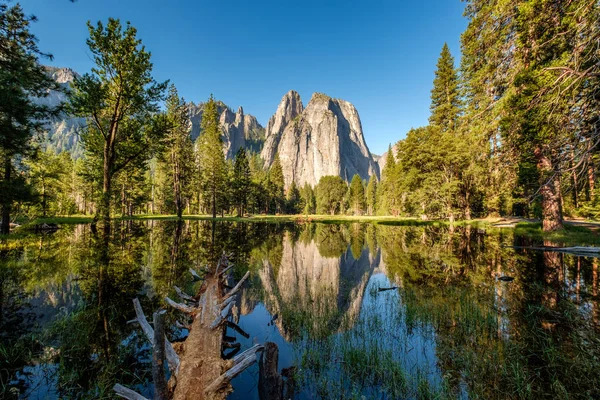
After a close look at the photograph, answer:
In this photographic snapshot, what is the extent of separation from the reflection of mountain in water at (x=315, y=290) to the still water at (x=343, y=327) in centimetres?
6

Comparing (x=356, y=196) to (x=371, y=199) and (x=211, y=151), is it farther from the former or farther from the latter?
(x=211, y=151)

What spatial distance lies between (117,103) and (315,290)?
23200mm

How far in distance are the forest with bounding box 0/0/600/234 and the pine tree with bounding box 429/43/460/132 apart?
0.18m

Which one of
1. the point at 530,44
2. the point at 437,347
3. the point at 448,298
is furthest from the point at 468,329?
the point at 530,44

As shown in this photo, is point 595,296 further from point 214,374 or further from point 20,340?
point 20,340

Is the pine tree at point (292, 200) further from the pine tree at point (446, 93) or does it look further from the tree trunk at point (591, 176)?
the tree trunk at point (591, 176)

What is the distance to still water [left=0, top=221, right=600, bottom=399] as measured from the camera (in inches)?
149

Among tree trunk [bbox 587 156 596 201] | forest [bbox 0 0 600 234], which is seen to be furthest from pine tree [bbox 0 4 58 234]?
tree trunk [bbox 587 156 596 201]

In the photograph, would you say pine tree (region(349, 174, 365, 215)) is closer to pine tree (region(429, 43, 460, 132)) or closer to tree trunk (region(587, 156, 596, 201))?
pine tree (region(429, 43, 460, 132))

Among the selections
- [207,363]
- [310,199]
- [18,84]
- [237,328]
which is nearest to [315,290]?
[237,328]

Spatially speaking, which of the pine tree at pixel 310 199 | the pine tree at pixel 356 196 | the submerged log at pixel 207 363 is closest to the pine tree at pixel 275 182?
the pine tree at pixel 310 199

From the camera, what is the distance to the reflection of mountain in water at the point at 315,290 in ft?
21.3

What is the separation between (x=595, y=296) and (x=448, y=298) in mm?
4270

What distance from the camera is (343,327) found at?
6.24 meters
